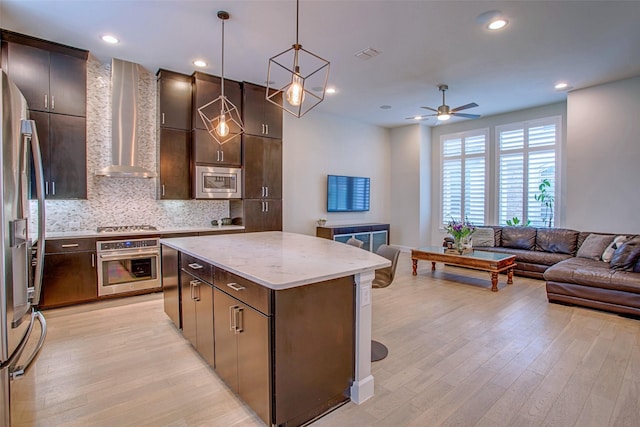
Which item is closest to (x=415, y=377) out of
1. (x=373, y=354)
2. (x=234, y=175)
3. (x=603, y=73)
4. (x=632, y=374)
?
(x=373, y=354)

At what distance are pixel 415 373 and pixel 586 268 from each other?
3044 mm

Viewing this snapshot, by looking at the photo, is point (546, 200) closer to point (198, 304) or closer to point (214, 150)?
point (214, 150)

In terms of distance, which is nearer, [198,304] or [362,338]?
[362,338]

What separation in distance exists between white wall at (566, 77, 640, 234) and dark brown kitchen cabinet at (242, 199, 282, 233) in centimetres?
493

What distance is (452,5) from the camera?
119 inches

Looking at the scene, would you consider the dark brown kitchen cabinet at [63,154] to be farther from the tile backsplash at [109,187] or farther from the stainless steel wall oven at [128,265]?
the stainless steel wall oven at [128,265]

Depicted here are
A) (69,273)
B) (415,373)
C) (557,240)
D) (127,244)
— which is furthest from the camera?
(557,240)

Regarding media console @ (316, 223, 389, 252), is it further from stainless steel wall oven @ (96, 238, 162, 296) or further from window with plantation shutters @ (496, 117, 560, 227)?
stainless steel wall oven @ (96, 238, 162, 296)

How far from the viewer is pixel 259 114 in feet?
17.3

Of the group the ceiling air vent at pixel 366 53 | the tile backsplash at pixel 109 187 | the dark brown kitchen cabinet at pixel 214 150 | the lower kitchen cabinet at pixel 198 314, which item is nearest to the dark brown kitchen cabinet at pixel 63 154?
the tile backsplash at pixel 109 187

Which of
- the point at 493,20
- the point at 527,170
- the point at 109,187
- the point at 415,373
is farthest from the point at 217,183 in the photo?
the point at 527,170

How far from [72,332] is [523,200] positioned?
747 cm

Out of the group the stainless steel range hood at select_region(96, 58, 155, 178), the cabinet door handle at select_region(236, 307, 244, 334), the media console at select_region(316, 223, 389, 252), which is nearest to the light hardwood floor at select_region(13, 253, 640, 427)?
the cabinet door handle at select_region(236, 307, 244, 334)

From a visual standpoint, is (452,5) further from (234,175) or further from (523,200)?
(523,200)
